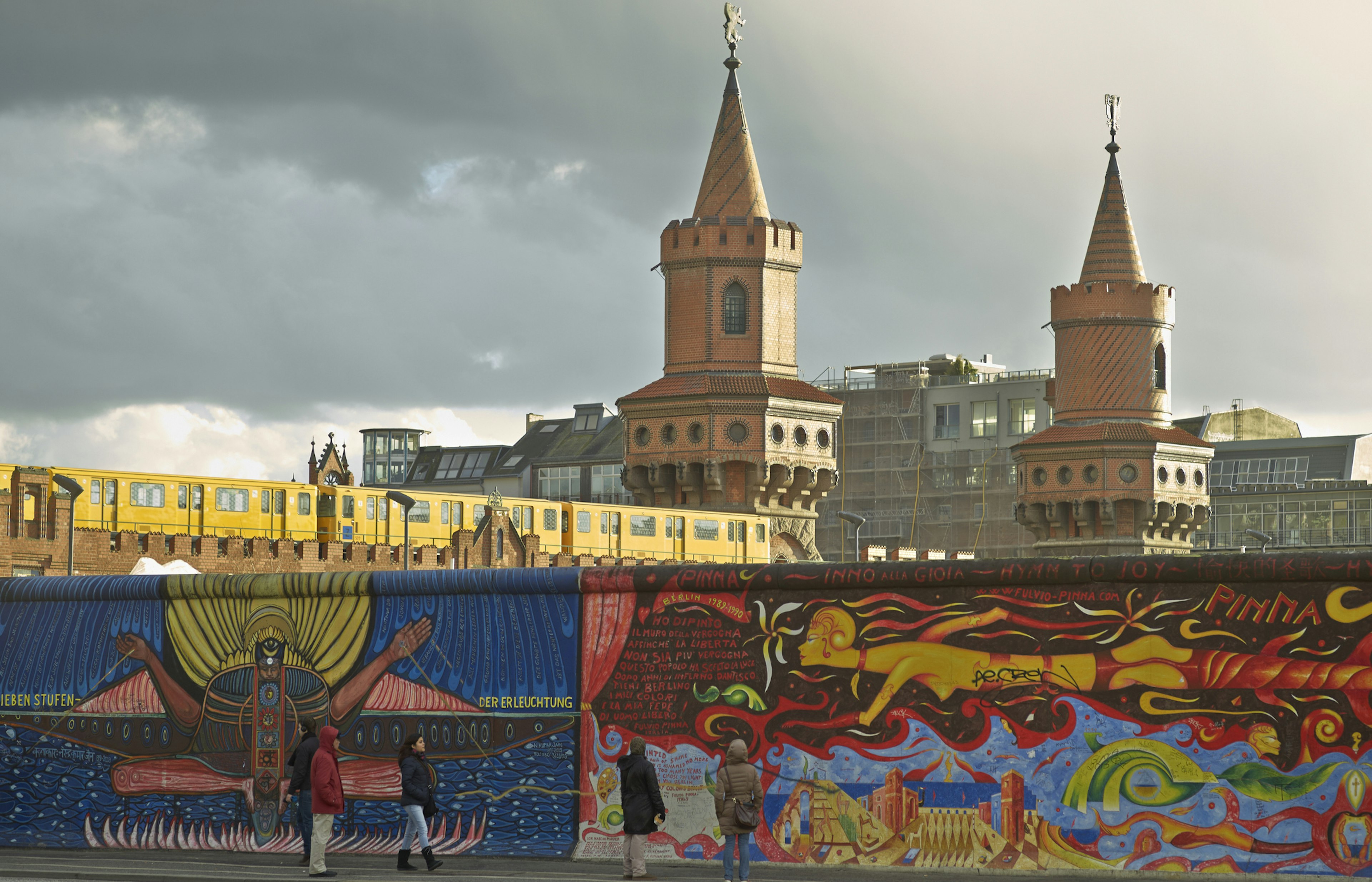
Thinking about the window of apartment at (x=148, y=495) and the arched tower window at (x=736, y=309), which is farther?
the arched tower window at (x=736, y=309)

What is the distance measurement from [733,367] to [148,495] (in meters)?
18.4

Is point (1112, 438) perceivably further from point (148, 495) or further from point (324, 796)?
point (324, 796)

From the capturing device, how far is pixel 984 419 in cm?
10025

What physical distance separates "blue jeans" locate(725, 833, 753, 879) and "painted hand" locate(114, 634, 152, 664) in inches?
317

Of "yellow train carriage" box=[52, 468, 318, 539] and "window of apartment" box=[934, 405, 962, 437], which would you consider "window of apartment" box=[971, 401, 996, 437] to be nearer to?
"window of apartment" box=[934, 405, 962, 437]

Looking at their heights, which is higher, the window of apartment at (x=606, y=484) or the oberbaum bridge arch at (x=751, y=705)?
the window of apartment at (x=606, y=484)

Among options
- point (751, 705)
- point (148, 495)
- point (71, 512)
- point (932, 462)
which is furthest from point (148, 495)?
point (932, 462)

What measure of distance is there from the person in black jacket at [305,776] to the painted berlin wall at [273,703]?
2.94 ft

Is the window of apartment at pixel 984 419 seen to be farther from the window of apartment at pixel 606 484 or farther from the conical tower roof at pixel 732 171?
the conical tower roof at pixel 732 171

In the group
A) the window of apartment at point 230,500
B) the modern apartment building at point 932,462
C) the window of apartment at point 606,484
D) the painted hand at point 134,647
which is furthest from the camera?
the window of apartment at point 606,484

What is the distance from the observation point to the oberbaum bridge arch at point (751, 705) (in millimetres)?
16781

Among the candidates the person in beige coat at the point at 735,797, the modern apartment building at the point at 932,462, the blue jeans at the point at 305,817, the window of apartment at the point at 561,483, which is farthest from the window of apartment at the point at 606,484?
the person in beige coat at the point at 735,797

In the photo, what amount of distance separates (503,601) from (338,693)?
7.24 ft

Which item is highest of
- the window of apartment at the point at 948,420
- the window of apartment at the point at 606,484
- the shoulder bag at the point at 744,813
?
the window of apartment at the point at 948,420
